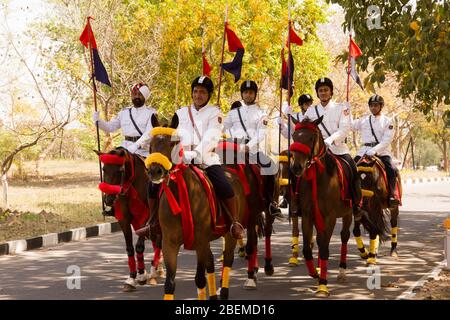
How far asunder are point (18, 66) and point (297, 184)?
16.5 meters

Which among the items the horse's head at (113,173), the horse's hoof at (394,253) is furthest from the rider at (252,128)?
the horse's hoof at (394,253)

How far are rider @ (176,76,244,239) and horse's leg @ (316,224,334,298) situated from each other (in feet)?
5.09

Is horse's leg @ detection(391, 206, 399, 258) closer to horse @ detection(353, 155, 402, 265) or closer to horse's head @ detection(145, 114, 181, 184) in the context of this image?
horse @ detection(353, 155, 402, 265)

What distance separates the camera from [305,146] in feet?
28.3

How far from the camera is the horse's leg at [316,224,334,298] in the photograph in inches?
351

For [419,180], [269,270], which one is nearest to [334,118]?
[269,270]

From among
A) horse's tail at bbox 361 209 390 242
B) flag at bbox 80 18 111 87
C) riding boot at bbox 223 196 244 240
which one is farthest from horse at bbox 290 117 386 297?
flag at bbox 80 18 111 87

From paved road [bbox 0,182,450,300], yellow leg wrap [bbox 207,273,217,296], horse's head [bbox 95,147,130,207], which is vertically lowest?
paved road [bbox 0,182,450,300]

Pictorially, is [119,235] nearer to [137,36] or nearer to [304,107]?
[304,107]

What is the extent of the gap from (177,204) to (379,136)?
20.4 ft

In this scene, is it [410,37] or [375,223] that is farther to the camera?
[375,223]

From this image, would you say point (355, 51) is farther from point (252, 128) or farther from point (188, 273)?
point (188, 273)

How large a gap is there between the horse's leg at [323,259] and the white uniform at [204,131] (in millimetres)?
1965

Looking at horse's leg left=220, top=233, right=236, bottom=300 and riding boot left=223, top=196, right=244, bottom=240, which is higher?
riding boot left=223, top=196, right=244, bottom=240
